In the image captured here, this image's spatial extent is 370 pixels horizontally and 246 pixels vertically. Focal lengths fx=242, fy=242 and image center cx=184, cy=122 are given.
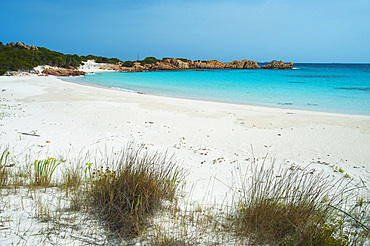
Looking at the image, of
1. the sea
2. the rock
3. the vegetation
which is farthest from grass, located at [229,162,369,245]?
the rock

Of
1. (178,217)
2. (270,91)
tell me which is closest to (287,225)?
(178,217)

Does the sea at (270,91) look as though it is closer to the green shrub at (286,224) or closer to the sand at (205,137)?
the sand at (205,137)

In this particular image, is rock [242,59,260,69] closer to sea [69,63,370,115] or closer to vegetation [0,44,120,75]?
sea [69,63,370,115]

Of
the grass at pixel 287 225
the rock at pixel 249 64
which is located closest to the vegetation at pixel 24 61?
the grass at pixel 287 225

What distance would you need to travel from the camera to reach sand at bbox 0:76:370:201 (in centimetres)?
521

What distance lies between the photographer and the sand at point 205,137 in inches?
205

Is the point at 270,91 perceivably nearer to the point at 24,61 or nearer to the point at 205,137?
the point at 205,137

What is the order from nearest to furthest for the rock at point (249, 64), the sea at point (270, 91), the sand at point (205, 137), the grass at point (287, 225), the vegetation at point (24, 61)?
the grass at point (287, 225) < the sand at point (205, 137) < the sea at point (270, 91) < the vegetation at point (24, 61) < the rock at point (249, 64)

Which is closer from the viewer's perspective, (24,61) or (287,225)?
(287,225)

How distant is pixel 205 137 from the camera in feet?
24.1

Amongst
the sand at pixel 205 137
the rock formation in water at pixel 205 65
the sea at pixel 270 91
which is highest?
the rock formation in water at pixel 205 65

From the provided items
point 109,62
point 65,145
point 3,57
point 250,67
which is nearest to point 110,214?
point 65,145

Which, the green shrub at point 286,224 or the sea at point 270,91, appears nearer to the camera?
the green shrub at point 286,224

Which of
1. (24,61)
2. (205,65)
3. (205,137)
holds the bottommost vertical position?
(205,137)
